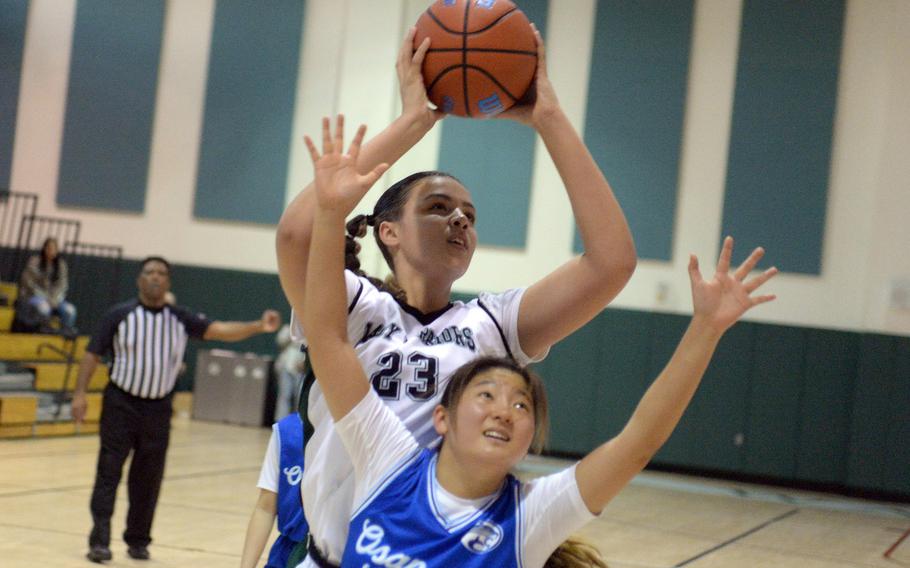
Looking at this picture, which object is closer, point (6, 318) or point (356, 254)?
point (356, 254)

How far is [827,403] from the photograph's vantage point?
14.0 m

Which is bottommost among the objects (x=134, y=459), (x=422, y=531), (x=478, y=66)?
(x=134, y=459)

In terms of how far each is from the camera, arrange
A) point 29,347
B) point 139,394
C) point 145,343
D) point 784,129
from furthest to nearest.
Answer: point 784,129, point 29,347, point 145,343, point 139,394

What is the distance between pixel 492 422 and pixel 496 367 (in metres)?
0.13

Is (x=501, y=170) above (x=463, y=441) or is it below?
above

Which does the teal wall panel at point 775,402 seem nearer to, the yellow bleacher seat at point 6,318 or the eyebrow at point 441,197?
the yellow bleacher seat at point 6,318

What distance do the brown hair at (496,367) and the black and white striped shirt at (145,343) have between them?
487 cm

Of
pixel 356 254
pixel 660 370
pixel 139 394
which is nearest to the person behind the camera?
pixel 356 254

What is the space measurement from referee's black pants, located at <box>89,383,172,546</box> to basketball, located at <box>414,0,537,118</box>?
4.77m

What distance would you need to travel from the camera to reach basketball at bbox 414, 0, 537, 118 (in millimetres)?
2553

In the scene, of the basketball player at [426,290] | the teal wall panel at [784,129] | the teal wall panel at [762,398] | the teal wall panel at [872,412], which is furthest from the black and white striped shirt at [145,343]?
the teal wall panel at [872,412]

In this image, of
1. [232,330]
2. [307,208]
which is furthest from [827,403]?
[307,208]

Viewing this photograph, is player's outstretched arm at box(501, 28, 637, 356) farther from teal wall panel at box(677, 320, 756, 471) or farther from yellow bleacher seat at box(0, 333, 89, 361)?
teal wall panel at box(677, 320, 756, 471)

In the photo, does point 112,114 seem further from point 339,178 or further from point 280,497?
point 339,178
